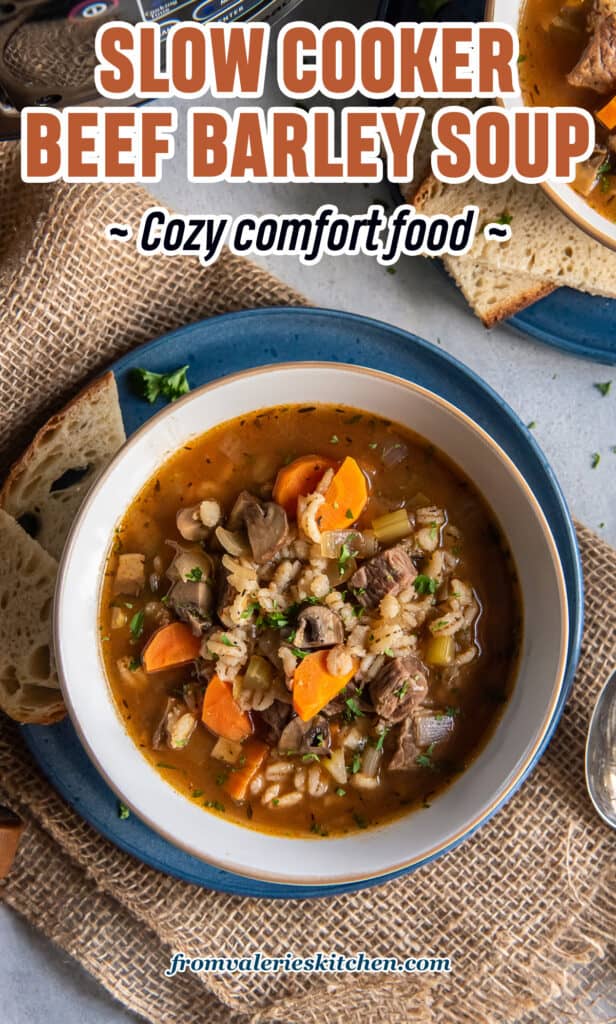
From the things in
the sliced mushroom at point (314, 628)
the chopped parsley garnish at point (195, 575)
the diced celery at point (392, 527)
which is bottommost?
the sliced mushroom at point (314, 628)

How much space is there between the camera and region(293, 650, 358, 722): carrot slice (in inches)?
142

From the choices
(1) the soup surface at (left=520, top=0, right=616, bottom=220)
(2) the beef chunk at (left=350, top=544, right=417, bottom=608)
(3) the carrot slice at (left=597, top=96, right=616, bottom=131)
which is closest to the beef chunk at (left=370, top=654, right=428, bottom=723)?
(2) the beef chunk at (left=350, top=544, right=417, bottom=608)

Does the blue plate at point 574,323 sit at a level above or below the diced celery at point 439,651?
above

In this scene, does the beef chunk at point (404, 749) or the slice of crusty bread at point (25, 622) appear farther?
the slice of crusty bread at point (25, 622)

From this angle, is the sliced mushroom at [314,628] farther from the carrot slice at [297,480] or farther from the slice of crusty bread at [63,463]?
the slice of crusty bread at [63,463]

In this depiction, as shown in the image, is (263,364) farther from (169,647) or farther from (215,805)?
(215,805)

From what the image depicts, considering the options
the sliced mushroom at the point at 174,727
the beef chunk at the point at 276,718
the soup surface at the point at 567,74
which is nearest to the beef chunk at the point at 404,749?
the beef chunk at the point at 276,718

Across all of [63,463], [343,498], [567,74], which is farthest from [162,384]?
[567,74]

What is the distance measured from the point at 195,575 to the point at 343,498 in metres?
0.59

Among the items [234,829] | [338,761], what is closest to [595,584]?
[338,761]

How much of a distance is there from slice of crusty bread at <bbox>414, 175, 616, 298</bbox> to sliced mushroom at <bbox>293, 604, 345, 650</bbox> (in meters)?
1.74

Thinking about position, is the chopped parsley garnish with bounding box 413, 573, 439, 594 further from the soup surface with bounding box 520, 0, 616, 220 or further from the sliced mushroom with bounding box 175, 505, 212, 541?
the soup surface with bounding box 520, 0, 616, 220

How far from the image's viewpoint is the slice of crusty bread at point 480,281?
4.42 meters

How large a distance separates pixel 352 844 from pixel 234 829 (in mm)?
428
